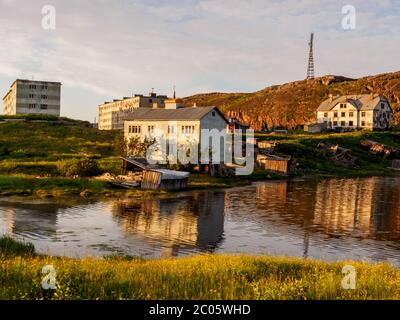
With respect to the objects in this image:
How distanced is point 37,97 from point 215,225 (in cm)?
11036

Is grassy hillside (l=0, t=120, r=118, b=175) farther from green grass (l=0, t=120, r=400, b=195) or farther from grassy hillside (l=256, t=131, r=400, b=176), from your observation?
grassy hillside (l=256, t=131, r=400, b=176)

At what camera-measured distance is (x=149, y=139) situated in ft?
217

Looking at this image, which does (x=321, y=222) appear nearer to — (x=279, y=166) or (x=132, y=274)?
(x=132, y=274)

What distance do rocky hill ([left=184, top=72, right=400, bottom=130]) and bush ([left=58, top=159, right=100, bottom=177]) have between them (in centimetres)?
9661

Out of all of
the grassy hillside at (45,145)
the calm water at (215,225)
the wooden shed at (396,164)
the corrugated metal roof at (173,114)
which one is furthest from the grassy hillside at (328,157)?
the grassy hillside at (45,145)

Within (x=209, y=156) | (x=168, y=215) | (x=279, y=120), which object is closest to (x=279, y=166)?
(x=209, y=156)

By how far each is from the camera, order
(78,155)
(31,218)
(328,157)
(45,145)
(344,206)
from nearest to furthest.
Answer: (31,218) → (344,206) → (78,155) → (45,145) → (328,157)

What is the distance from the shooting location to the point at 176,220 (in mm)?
31984

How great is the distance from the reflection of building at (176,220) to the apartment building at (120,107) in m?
79.8

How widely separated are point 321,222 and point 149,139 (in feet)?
122

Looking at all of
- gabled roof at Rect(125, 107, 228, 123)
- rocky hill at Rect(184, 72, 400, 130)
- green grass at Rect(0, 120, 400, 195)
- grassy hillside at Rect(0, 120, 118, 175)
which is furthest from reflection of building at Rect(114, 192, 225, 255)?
rocky hill at Rect(184, 72, 400, 130)

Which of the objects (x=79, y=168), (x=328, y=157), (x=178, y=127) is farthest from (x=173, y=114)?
(x=328, y=157)

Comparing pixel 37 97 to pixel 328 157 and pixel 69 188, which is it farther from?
pixel 69 188

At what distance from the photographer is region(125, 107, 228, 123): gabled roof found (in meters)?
62.9
